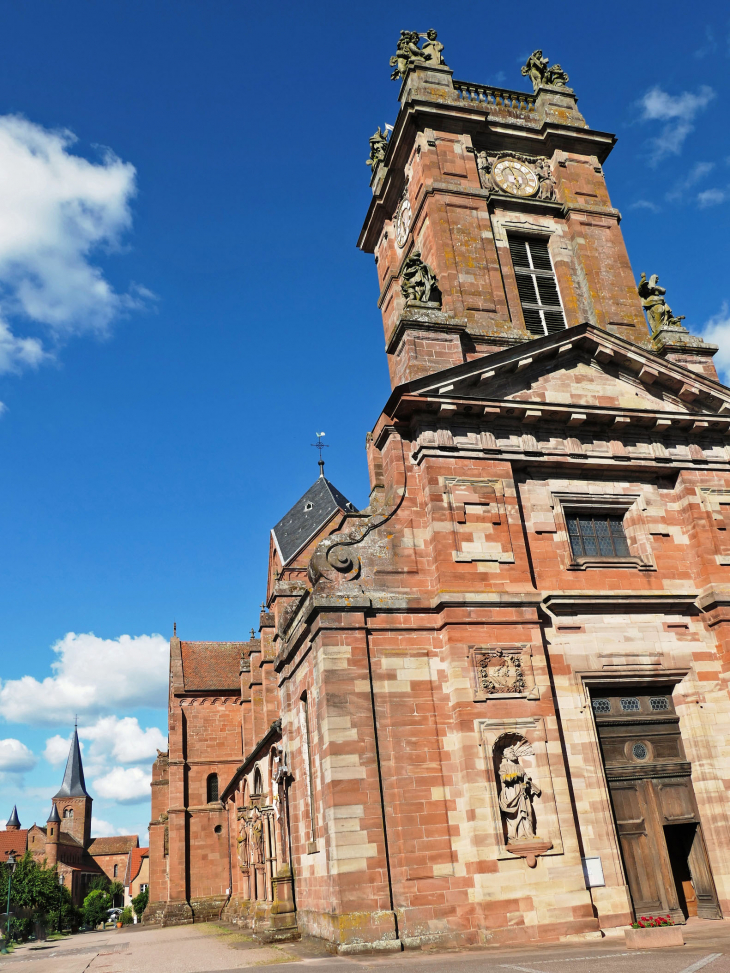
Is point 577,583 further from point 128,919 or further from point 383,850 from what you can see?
point 128,919

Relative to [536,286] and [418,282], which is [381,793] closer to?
[418,282]

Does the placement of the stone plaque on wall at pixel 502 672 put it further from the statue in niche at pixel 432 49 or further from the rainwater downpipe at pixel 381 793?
the statue in niche at pixel 432 49

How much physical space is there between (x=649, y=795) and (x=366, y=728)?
5.34 meters

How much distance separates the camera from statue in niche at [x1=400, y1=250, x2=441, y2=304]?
17.1 meters

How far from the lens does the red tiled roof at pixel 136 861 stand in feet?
365

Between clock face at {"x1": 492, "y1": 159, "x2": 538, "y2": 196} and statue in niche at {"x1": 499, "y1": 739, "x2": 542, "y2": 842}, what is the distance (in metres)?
14.1

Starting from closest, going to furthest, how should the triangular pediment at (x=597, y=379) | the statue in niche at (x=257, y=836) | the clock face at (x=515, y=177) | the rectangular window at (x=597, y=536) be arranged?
1. the rectangular window at (x=597, y=536)
2. the triangular pediment at (x=597, y=379)
3. the clock face at (x=515, y=177)
4. the statue in niche at (x=257, y=836)

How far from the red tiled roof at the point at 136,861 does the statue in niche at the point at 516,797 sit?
113 meters

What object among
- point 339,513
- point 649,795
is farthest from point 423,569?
point 339,513

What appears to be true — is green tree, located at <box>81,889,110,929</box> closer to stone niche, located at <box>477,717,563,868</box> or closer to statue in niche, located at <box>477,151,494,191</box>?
stone niche, located at <box>477,717,563,868</box>

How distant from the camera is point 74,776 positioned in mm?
104125

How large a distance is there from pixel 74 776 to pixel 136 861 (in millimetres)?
20037

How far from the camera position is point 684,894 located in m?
13.8

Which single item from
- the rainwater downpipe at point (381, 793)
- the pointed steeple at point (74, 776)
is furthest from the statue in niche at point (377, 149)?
the pointed steeple at point (74, 776)
